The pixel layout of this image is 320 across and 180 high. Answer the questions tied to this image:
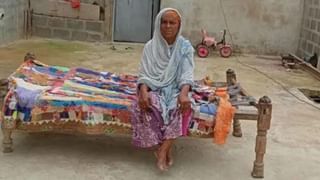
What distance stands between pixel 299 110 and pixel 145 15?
16.2 ft

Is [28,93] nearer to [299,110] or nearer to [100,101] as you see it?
[100,101]

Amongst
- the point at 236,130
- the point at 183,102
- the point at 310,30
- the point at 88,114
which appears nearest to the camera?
the point at 183,102

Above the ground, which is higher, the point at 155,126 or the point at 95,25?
the point at 95,25

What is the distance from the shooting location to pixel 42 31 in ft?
31.6

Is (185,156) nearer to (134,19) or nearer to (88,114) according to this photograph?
(88,114)

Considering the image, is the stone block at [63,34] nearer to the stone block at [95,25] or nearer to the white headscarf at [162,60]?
the stone block at [95,25]

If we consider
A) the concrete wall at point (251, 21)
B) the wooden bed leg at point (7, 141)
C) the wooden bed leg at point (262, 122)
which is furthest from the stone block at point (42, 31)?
the wooden bed leg at point (262, 122)

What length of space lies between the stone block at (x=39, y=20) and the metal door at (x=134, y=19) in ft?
4.45

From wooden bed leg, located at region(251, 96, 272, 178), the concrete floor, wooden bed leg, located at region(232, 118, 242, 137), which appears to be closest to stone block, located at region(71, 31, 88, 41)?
the concrete floor

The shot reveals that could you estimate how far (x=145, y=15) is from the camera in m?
9.57

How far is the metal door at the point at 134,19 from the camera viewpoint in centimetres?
950

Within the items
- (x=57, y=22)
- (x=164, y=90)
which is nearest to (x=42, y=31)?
(x=57, y=22)

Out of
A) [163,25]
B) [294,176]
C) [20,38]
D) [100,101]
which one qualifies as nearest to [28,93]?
[100,101]

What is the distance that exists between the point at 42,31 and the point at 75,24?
68 cm
